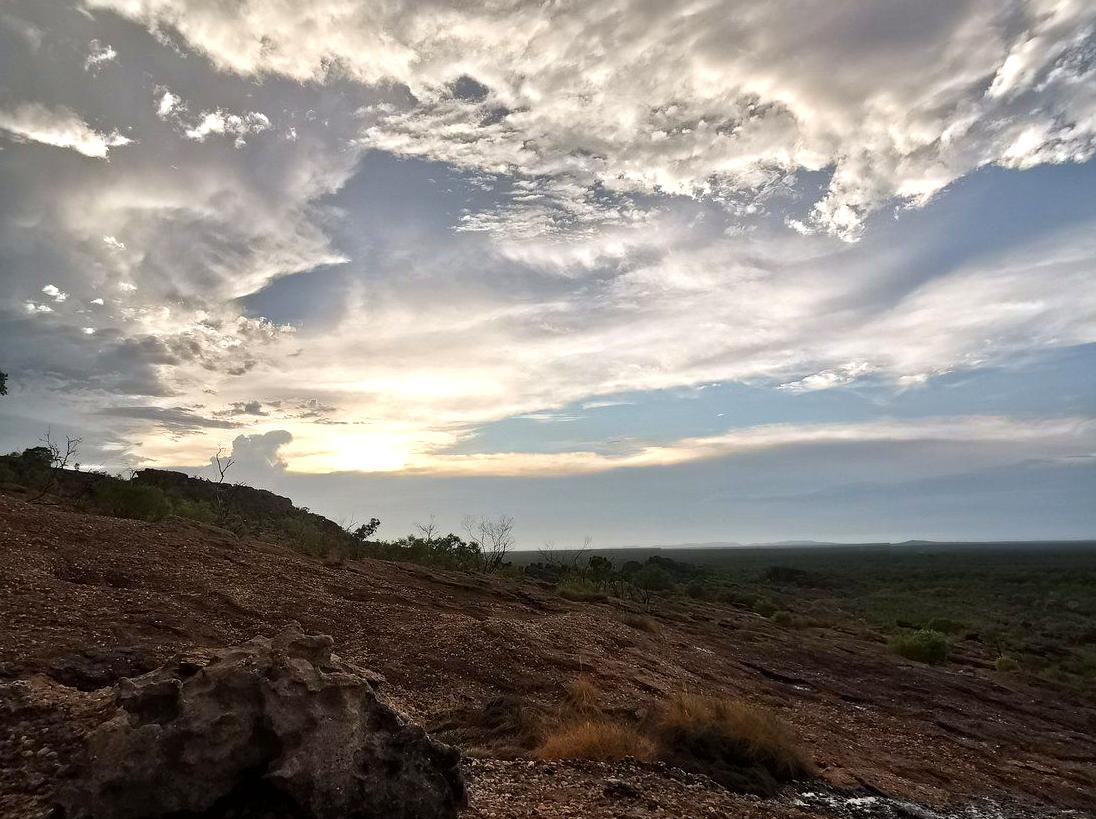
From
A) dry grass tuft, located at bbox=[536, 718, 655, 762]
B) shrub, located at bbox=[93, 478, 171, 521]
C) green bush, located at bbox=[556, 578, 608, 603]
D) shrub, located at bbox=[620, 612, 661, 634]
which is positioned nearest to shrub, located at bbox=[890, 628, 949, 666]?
shrub, located at bbox=[620, 612, 661, 634]

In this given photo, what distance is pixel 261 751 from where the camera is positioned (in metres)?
5.70

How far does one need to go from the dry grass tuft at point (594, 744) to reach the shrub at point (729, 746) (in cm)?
36

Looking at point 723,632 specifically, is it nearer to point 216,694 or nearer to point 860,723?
point 860,723

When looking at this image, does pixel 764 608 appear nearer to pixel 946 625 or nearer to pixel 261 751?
pixel 946 625

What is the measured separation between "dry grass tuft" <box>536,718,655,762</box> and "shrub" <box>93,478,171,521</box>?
69.8ft

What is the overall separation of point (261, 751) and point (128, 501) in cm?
2397

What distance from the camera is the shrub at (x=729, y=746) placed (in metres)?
9.23

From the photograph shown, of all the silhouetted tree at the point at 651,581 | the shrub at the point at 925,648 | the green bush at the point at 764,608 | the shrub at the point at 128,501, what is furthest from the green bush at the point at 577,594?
the shrub at the point at 128,501

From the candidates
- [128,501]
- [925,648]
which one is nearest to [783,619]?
[925,648]

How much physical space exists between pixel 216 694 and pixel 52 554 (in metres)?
11.8

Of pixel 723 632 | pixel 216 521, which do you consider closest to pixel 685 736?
pixel 723 632

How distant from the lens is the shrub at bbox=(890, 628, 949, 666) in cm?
2766

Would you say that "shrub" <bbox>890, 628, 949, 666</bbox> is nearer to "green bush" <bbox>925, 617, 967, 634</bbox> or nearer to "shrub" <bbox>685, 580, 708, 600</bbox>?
"green bush" <bbox>925, 617, 967, 634</bbox>

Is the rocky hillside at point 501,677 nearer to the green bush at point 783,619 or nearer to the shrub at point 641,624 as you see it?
the shrub at point 641,624
